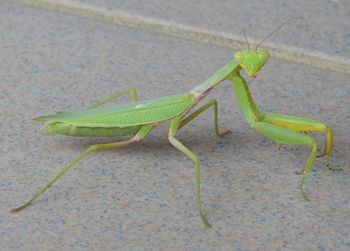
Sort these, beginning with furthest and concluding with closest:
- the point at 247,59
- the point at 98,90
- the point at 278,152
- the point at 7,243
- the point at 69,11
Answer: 1. the point at 69,11
2. the point at 98,90
3. the point at 278,152
4. the point at 247,59
5. the point at 7,243

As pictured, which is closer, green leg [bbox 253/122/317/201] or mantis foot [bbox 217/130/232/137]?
green leg [bbox 253/122/317/201]

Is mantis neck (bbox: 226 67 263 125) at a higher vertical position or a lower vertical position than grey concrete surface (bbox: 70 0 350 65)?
higher

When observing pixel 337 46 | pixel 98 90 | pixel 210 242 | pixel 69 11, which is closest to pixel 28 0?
pixel 69 11

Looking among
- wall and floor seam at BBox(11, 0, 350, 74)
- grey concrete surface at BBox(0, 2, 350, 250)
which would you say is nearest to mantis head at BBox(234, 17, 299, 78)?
grey concrete surface at BBox(0, 2, 350, 250)

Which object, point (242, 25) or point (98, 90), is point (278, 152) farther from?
point (242, 25)

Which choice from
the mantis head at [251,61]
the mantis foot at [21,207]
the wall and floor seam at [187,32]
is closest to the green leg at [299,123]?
the mantis head at [251,61]

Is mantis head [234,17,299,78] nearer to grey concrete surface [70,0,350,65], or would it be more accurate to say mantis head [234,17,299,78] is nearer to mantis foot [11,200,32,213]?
mantis foot [11,200,32,213]

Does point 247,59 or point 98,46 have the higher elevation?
point 247,59

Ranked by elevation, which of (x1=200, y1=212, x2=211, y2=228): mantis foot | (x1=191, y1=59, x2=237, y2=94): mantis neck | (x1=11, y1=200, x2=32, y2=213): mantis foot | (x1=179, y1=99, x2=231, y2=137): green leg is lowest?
(x1=11, y1=200, x2=32, y2=213): mantis foot
